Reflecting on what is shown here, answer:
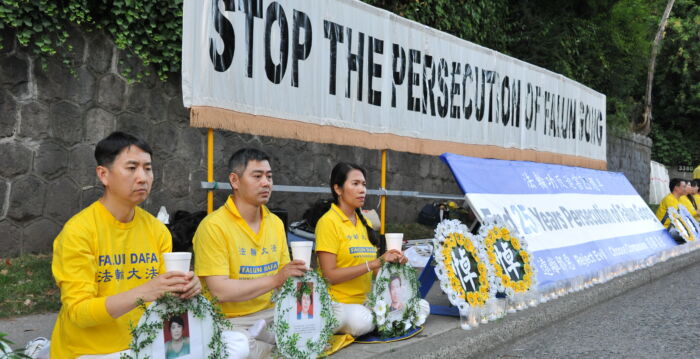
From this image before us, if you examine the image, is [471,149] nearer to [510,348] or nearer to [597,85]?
[510,348]

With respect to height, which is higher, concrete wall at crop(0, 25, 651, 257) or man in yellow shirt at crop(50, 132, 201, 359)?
concrete wall at crop(0, 25, 651, 257)

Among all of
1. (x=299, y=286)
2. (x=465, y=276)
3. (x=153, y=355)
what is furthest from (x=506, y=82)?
(x=153, y=355)

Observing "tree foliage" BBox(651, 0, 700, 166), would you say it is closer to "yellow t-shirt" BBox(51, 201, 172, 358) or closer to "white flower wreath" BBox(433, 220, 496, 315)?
"white flower wreath" BBox(433, 220, 496, 315)

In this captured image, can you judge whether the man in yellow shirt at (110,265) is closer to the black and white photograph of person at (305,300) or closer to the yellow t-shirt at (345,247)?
the black and white photograph of person at (305,300)

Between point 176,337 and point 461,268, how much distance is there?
96.2 inches

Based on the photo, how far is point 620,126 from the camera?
17375 mm

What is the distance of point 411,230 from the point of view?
9.99m

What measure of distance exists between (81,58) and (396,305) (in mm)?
3983

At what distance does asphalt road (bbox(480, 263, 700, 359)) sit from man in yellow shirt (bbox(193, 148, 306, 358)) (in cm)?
168

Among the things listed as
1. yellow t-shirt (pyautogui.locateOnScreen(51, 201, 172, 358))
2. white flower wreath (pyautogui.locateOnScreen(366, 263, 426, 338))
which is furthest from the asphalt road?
yellow t-shirt (pyautogui.locateOnScreen(51, 201, 172, 358))

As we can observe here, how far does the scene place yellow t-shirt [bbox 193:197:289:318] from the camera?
3.24m

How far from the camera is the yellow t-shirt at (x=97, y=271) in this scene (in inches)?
97.3

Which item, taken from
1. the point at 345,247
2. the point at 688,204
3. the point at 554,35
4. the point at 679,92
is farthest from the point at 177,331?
the point at 679,92

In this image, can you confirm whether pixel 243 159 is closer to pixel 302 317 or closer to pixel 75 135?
pixel 302 317
